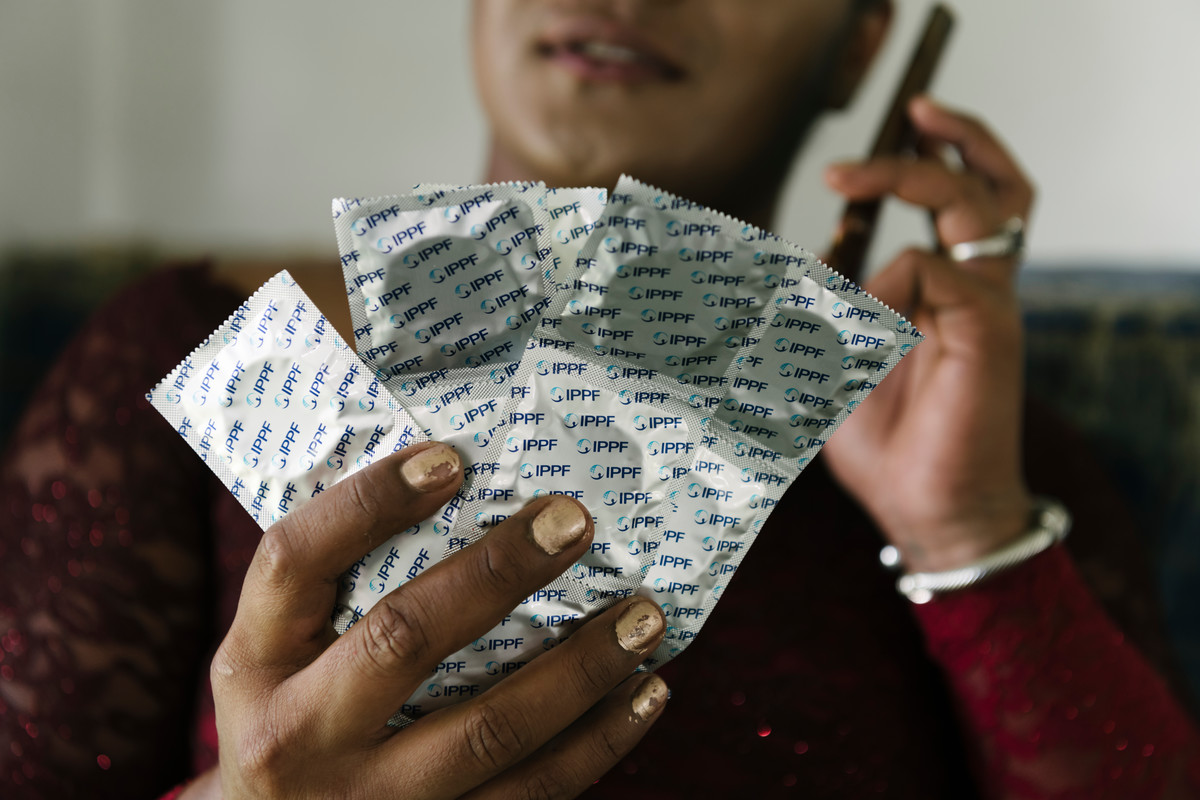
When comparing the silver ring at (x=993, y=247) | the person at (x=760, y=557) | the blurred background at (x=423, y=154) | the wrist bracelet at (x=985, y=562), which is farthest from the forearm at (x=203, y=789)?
the blurred background at (x=423, y=154)

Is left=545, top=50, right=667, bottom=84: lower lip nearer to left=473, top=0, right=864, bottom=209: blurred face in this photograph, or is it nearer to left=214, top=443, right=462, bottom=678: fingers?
left=473, top=0, right=864, bottom=209: blurred face

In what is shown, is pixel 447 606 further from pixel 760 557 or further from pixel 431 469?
pixel 760 557

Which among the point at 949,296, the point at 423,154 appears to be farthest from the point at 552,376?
the point at 423,154

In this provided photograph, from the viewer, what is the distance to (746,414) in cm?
33

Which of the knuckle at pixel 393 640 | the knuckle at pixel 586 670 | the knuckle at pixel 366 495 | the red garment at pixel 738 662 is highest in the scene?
the knuckle at pixel 366 495

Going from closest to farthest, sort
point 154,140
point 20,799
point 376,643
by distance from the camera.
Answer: point 376,643
point 20,799
point 154,140

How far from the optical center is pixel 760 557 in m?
Answer: 0.59

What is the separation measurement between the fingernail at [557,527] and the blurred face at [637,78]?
1.22 ft

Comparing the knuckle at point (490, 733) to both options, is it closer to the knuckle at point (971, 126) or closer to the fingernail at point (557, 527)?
the fingernail at point (557, 527)

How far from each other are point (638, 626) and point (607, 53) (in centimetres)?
42

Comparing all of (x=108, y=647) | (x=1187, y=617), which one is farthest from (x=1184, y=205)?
(x=108, y=647)

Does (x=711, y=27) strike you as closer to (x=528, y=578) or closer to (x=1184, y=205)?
(x=528, y=578)

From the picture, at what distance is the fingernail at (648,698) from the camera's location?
1.14 ft

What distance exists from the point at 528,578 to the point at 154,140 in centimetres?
109
